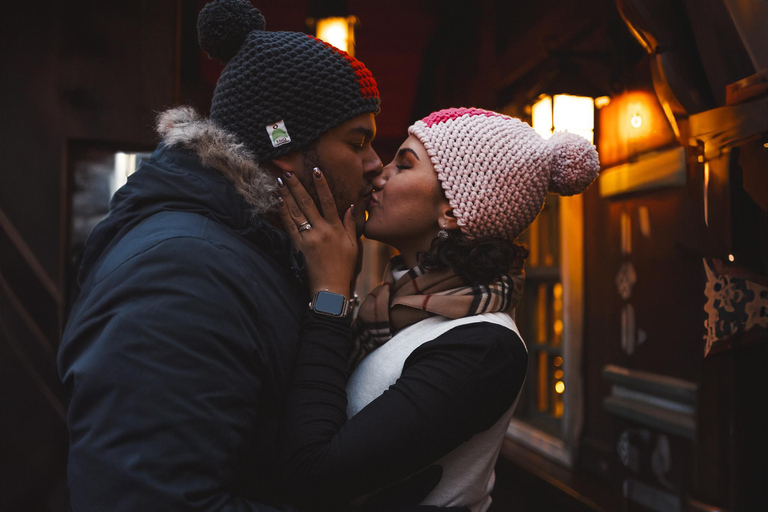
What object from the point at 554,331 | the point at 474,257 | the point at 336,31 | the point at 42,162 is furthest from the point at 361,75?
the point at 554,331

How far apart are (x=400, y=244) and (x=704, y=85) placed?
45.4 inches

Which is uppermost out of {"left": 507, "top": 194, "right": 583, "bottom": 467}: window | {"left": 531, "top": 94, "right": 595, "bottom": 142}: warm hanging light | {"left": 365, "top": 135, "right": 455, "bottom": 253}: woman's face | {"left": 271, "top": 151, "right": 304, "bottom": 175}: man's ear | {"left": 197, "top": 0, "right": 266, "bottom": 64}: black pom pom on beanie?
{"left": 531, "top": 94, "right": 595, "bottom": 142}: warm hanging light

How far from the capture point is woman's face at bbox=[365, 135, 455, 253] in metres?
1.81

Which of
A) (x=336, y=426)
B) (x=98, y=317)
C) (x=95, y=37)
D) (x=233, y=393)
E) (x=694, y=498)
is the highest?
(x=95, y=37)

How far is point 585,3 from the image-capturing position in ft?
11.7

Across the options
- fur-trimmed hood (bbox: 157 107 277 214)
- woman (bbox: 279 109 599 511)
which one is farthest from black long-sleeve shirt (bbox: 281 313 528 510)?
fur-trimmed hood (bbox: 157 107 277 214)

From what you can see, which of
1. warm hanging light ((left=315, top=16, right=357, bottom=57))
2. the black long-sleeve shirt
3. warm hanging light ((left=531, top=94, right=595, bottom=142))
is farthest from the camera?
warm hanging light ((left=315, top=16, right=357, bottom=57))

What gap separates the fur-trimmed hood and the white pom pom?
89 cm

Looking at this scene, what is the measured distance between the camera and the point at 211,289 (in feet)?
3.86

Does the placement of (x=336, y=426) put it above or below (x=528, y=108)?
below

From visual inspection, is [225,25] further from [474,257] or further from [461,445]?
[461,445]

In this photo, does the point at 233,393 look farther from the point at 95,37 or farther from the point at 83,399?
the point at 95,37

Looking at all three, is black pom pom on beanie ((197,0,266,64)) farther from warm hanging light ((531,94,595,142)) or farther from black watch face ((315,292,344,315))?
warm hanging light ((531,94,595,142))

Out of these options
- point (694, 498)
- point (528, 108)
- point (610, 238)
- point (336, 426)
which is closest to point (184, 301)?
point (336, 426)
